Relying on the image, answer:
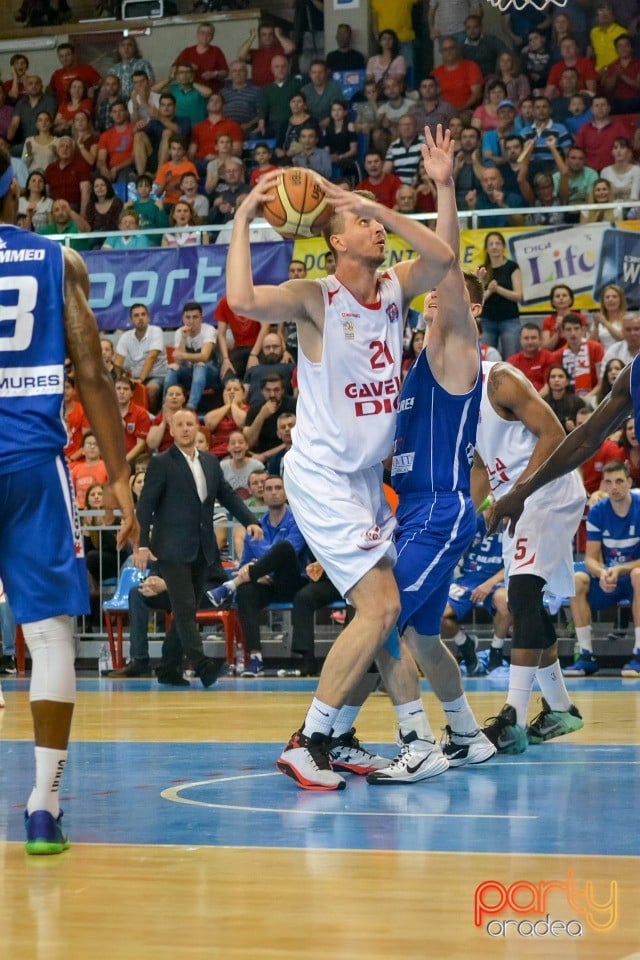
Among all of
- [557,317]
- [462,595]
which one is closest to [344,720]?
[462,595]

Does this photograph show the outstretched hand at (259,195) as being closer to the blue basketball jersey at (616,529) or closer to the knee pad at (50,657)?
the knee pad at (50,657)

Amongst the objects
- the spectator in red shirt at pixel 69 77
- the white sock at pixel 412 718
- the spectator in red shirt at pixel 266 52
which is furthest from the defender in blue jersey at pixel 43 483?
the spectator in red shirt at pixel 69 77

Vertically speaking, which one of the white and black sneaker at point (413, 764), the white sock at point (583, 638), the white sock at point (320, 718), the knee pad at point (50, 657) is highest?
the knee pad at point (50, 657)

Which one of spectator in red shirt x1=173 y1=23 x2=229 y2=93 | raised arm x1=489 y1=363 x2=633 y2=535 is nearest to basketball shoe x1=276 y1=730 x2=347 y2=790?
raised arm x1=489 y1=363 x2=633 y2=535

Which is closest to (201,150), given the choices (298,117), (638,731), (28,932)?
(298,117)

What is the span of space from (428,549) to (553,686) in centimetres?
177

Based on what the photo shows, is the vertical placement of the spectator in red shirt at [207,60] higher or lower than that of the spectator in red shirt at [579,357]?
higher

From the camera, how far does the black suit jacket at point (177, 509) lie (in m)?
12.6

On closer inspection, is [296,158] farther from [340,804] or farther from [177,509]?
[340,804]

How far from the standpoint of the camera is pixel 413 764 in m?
6.33

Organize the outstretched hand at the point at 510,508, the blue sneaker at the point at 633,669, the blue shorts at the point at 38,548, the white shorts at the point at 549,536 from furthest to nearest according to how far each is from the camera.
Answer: the blue sneaker at the point at 633,669 → the white shorts at the point at 549,536 → the outstretched hand at the point at 510,508 → the blue shorts at the point at 38,548

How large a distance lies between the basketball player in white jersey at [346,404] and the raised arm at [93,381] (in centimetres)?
112

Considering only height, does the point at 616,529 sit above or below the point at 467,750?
above

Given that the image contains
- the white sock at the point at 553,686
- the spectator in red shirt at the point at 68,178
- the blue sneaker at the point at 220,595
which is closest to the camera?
the white sock at the point at 553,686
